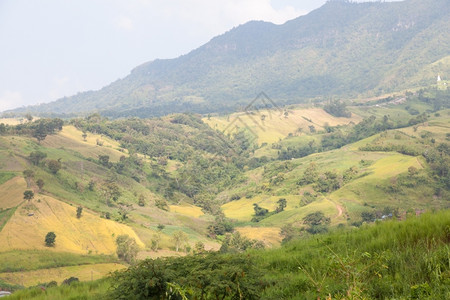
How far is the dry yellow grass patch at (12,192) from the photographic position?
48.8 m

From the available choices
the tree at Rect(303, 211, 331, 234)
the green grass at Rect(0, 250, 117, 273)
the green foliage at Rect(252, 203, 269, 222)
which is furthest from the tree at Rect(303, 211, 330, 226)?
the green grass at Rect(0, 250, 117, 273)

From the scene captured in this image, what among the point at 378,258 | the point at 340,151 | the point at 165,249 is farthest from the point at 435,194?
the point at 378,258

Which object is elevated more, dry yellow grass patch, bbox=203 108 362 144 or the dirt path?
dry yellow grass patch, bbox=203 108 362 144

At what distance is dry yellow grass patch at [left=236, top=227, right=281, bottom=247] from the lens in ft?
185

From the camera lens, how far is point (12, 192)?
51.6m

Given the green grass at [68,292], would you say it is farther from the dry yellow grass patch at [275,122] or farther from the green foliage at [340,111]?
the green foliage at [340,111]

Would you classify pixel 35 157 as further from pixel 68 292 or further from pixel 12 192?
pixel 68 292

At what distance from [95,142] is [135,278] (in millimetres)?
117208

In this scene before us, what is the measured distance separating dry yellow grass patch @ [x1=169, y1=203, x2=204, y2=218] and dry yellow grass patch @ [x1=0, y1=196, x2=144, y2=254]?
2604cm

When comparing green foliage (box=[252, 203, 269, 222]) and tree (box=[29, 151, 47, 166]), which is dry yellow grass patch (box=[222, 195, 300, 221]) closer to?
green foliage (box=[252, 203, 269, 222])

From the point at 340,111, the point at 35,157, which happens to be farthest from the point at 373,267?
the point at 340,111

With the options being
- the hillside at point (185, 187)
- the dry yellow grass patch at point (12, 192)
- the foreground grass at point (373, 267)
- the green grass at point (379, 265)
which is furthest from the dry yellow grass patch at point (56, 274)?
the green grass at point (379, 265)

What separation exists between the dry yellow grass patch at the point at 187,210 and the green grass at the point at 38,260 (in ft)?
120

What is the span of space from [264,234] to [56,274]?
33.4 m
